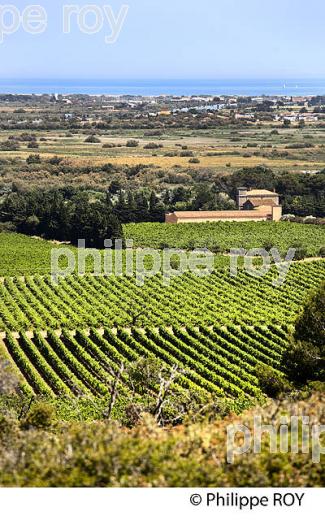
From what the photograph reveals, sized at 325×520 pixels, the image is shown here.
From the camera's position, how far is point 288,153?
105 meters

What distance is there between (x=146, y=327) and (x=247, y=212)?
30.7 meters

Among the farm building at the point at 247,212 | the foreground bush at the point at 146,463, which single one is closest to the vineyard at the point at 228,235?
the farm building at the point at 247,212

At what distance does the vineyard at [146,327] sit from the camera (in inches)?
1022

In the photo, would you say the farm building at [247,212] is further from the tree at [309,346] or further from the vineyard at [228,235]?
the tree at [309,346]

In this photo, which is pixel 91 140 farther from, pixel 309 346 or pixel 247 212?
pixel 309 346

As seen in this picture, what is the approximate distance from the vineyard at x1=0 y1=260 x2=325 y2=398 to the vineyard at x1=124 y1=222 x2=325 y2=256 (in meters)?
9.39

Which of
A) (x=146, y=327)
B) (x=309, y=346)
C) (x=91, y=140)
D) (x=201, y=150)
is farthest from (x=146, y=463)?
(x=91, y=140)

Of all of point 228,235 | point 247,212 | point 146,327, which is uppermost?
point 146,327

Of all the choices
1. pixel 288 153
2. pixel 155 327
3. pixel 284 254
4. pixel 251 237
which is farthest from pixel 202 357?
pixel 288 153

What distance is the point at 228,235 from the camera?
54.3 meters

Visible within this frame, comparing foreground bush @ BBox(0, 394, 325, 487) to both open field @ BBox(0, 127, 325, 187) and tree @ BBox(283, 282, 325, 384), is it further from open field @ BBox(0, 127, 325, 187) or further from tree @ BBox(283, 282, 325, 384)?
open field @ BBox(0, 127, 325, 187)

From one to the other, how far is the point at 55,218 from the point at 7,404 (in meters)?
35.8

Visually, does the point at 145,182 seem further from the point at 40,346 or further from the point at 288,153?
the point at 40,346

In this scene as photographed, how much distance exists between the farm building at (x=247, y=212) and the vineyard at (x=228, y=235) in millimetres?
1403
